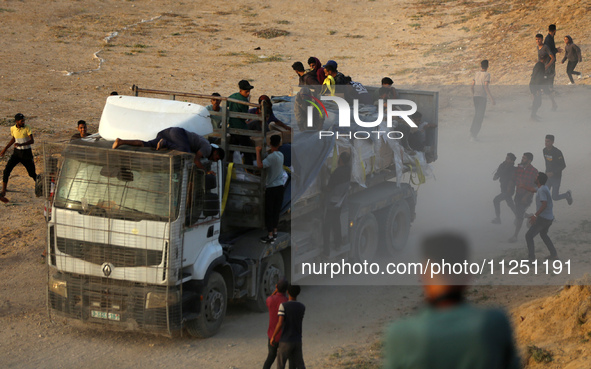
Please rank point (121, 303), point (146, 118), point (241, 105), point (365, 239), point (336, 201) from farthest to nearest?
point (365, 239) → point (336, 201) → point (241, 105) → point (146, 118) → point (121, 303)

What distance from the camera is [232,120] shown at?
11.6m

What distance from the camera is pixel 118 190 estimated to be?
9.88 m

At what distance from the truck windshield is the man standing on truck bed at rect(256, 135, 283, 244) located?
1.64 metres

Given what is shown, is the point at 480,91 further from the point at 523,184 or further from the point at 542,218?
the point at 542,218

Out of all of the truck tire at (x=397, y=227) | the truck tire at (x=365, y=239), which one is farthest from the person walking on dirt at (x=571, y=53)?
the truck tire at (x=365, y=239)

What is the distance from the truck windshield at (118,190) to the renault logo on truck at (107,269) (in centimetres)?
64

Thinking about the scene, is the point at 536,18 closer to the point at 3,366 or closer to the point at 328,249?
the point at 328,249

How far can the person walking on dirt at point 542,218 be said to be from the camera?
12625mm

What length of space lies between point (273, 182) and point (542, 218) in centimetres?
470

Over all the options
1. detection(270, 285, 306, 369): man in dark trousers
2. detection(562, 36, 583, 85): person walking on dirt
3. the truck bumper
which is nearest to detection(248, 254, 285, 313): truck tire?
the truck bumper

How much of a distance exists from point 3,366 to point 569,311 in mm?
7114

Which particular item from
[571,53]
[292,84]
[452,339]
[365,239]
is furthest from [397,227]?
[292,84]

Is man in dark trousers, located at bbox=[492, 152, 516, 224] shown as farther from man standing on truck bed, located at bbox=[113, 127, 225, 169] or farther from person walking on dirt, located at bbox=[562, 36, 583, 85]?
person walking on dirt, located at bbox=[562, 36, 583, 85]

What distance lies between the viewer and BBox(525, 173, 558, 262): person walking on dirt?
41.4ft
